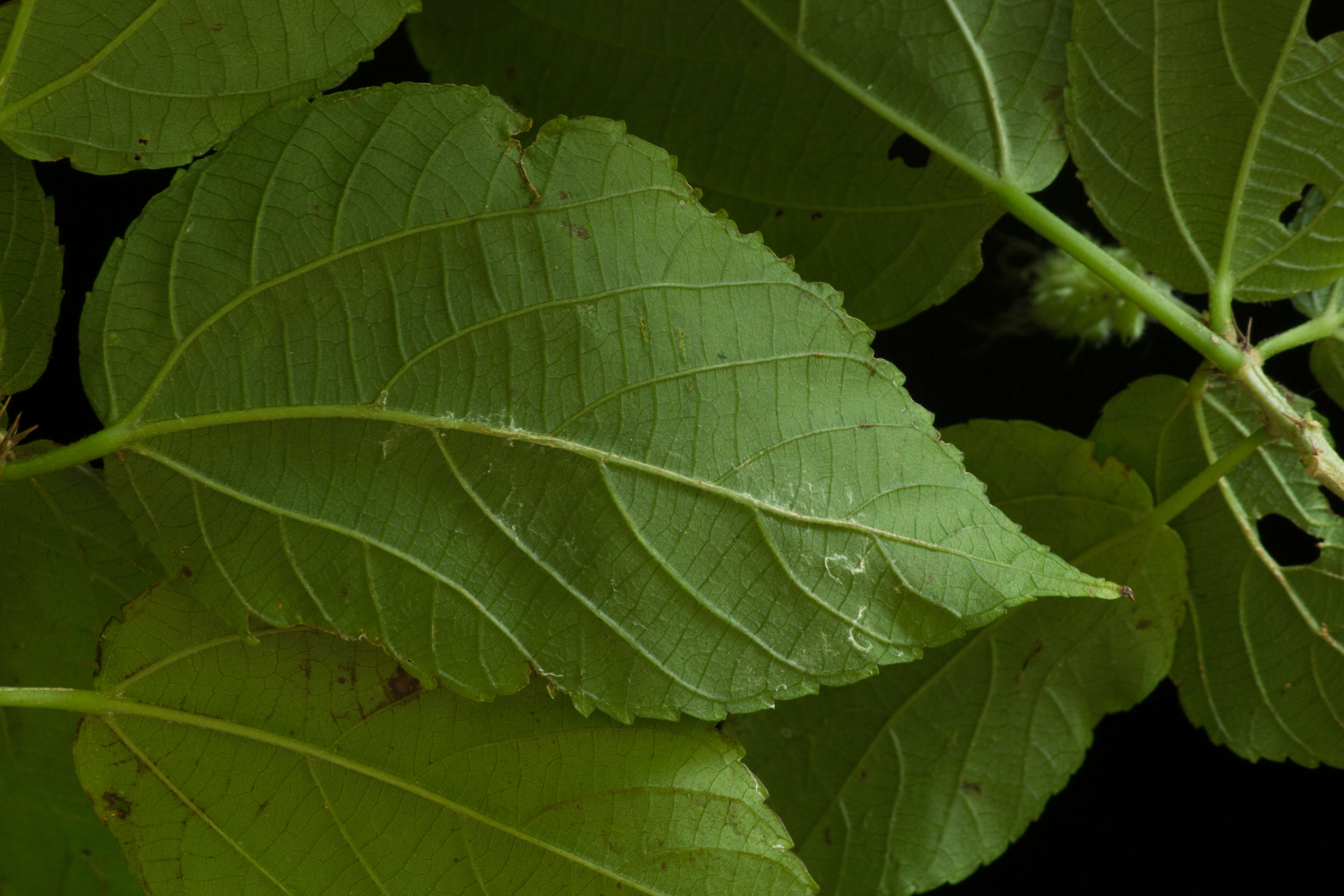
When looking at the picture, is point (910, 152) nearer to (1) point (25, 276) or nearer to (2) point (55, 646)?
(1) point (25, 276)

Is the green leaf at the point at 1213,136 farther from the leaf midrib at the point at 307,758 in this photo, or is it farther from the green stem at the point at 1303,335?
the leaf midrib at the point at 307,758

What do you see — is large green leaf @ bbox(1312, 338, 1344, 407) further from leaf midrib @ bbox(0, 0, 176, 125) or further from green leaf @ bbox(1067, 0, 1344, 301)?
leaf midrib @ bbox(0, 0, 176, 125)

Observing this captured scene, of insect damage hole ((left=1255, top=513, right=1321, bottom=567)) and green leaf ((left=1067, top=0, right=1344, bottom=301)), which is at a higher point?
green leaf ((left=1067, top=0, right=1344, bottom=301))

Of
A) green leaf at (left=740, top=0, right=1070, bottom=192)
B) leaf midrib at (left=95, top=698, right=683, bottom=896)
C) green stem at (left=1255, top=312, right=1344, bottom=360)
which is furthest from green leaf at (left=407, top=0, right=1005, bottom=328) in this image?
leaf midrib at (left=95, top=698, right=683, bottom=896)

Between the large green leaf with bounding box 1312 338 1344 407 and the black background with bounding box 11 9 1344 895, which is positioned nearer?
the large green leaf with bounding box 1312 338 1344 407

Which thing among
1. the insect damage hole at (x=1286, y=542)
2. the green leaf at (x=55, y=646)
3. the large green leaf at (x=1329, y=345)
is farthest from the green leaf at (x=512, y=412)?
the insect damage hole at (x=1286, y=542)

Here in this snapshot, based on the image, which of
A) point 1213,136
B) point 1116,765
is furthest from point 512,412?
point 1116,765
